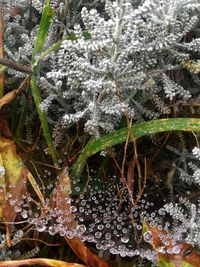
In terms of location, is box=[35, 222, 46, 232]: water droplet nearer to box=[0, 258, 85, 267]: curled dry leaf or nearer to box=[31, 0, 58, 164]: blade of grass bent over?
box=[0, 258, 85, 267]: curled dry leaf

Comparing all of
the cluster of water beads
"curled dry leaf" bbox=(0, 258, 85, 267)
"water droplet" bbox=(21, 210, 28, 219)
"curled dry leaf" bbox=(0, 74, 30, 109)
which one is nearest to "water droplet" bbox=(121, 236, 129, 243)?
the cluster of water beads

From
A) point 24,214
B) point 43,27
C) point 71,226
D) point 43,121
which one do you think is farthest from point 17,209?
point 43,27

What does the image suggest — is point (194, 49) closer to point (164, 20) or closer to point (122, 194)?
Result: point (164, 20)

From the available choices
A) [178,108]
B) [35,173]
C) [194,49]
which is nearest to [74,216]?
[35,173]

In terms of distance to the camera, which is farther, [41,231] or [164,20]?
[164,20]

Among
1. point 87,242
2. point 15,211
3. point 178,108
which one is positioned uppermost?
point 178,108

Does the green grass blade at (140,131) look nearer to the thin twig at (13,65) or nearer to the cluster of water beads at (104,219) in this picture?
the cluster of water beads at (104,219)

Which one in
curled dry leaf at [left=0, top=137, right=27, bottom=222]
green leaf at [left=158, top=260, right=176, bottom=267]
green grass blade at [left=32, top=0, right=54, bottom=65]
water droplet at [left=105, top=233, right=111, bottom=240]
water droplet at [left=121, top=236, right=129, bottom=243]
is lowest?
green leaf at [left=158, top=260, right=176, bottom=267]
